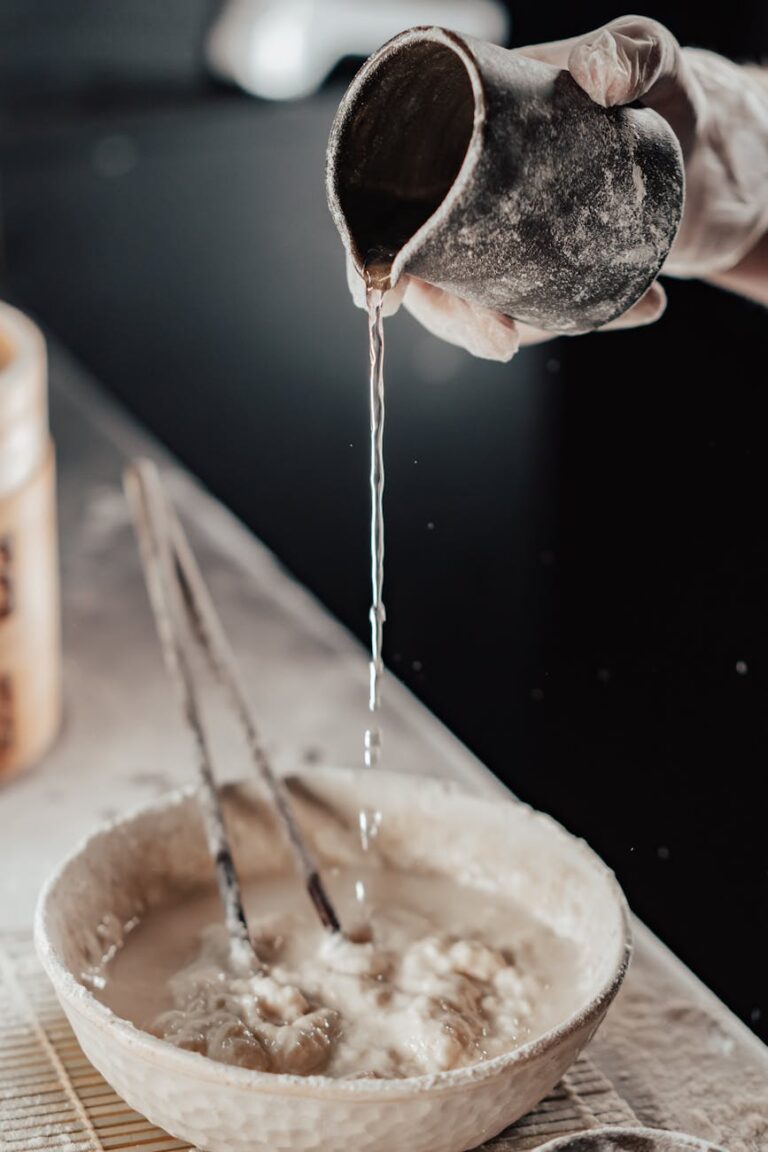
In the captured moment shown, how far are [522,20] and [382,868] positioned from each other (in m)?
0.85

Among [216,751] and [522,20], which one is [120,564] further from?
[522,20]

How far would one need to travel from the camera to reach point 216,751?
157 centimetres

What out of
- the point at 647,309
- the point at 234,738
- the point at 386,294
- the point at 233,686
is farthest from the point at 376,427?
the point at 234,738

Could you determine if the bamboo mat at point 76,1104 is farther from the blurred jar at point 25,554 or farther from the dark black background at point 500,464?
the blurred jar at point 25,554

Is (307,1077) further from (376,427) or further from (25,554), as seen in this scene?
(25,554)

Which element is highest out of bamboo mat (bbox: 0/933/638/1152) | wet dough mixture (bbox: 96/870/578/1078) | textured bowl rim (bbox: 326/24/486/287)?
textured bowl rim (bbox: 326/24/486/287)

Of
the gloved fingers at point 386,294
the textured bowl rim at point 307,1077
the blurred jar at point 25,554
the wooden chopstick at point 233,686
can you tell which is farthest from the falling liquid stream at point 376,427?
the blurred jar at point 25,554

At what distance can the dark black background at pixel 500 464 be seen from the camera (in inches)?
47.0

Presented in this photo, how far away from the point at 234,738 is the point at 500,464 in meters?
0.44

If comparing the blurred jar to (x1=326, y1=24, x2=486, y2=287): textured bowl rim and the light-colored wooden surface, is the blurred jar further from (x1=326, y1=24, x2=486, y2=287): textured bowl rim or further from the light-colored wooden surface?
(x1=326, y1=24, x2=486, y2=287): textured bowl rim

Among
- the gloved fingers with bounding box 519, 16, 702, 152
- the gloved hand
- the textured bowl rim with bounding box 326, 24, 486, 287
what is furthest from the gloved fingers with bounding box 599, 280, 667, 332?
the textured bowl rim with bounding box 326, 24, 486, 287

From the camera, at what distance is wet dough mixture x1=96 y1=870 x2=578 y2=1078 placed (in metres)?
0.92

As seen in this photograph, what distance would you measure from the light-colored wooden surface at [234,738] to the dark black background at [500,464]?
2.4 inches

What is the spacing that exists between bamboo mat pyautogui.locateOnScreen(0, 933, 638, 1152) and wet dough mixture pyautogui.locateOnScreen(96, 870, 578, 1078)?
0.08m
